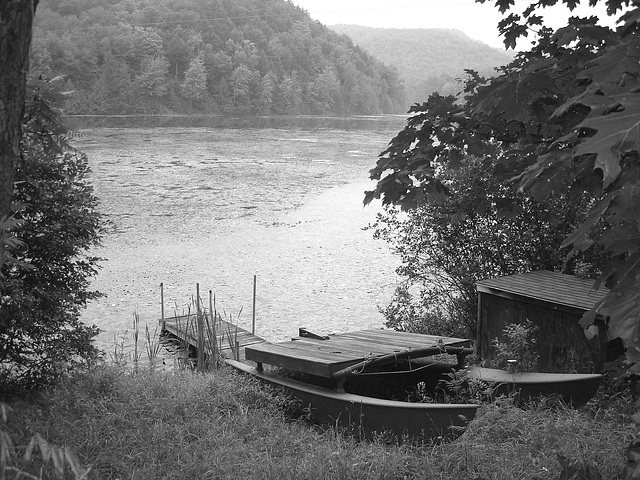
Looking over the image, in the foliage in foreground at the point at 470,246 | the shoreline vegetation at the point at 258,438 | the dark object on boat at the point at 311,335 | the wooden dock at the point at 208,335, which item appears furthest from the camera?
the foliage in foreground at the point at 470,246

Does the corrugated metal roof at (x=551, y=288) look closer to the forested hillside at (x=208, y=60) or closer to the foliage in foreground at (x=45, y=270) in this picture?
the foliage in foreground at (x=45, y=270)

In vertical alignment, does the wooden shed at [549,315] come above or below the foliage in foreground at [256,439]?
above

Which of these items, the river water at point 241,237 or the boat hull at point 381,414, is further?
the river water at point 241,237

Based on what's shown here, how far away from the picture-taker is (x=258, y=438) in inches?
169

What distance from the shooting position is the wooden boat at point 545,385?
4.54m

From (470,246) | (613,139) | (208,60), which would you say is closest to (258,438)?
(613,139)

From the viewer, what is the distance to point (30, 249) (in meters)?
5.15

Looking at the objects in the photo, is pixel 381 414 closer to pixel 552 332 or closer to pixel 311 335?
pixel 552 332

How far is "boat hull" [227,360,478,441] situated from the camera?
406 centimetres

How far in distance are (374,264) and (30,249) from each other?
8.84 m

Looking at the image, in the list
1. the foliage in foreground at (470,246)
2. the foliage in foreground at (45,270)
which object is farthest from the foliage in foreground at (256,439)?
the foliage in foreground at (470,246)

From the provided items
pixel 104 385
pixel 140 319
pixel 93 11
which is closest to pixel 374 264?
pixel 140 319

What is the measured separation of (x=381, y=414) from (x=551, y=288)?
2031mm

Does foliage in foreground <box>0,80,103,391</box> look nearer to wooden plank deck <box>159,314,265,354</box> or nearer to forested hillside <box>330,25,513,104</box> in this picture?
wooden plank deck <box>159,314,265,354</box>
